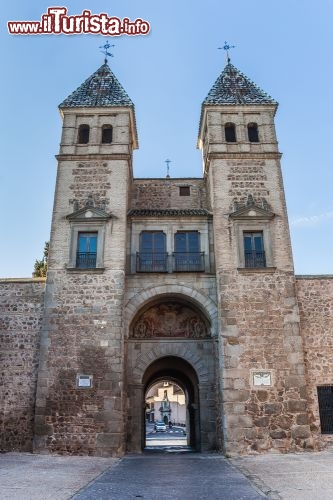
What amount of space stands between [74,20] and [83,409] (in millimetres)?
12974

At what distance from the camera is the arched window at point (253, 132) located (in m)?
18.6

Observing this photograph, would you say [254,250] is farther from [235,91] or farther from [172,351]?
[235,91]

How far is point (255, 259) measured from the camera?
52.1ft

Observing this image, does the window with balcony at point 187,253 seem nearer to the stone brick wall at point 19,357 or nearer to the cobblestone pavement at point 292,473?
the stone brick wall at point 19,357

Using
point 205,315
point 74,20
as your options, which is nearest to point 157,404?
point 205,315

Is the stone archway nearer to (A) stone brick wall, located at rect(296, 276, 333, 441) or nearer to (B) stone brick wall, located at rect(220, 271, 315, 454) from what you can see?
(B) stone brick wall, located at rect(220, 271, 315, 454)

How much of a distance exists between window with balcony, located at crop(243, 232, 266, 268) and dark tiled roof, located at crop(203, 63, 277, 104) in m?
6.82

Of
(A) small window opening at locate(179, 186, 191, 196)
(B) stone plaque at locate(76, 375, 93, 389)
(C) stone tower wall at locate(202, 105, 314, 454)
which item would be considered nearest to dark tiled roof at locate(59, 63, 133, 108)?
(A) small window opening at locate(179, 186, 191, 196)

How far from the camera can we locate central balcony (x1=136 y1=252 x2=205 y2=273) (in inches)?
638

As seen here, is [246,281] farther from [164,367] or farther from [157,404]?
[157,404]

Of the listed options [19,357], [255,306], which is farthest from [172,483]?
[19,357]

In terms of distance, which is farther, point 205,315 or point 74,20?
point 205,315

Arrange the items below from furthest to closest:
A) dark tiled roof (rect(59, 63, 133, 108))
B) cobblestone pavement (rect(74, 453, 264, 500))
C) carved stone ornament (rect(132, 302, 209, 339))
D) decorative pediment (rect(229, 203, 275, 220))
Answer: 1. dark tiled roof (rect(59, 63, 133, 108))
2. carved stone ornament (rect(132, 302, 209, 339))
3. decorative pediment (rect(229, 203, 275, 220))
4. cobblestone pavement (rect(74, 453, 264, 500))

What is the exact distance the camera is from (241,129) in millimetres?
18516
